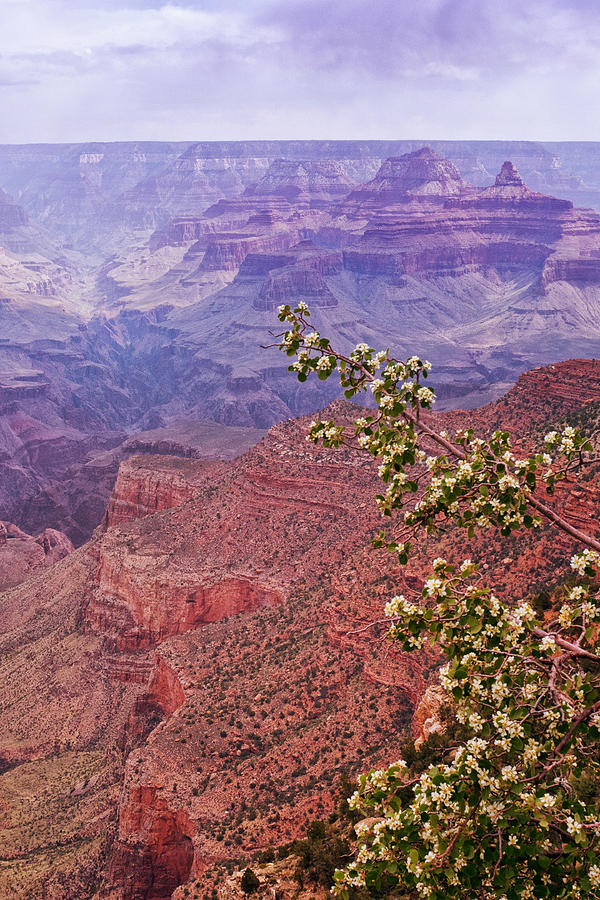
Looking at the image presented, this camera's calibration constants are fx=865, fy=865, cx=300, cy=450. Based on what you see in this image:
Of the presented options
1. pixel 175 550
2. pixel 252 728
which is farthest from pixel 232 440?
pixel 252 728

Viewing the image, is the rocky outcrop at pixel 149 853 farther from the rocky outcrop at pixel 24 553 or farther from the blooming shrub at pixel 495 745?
the rocky outcrop at pixel 24 553

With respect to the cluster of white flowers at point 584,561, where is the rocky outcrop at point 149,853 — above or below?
below

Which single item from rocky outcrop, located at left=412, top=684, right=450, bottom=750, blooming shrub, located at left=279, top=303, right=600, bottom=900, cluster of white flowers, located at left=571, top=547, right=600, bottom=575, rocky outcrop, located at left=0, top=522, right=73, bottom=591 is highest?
cluster of white flowers, located at left=571, top=547, right=600, bottom=575

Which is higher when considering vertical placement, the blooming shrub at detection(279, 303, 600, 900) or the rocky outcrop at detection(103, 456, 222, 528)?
the blooming shrub at detection(279, 303, 600, 900)

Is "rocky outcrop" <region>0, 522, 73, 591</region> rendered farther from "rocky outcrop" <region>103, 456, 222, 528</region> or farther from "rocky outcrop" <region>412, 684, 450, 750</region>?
"rocky outcrop" <region>412, 684, 450, 750</region>

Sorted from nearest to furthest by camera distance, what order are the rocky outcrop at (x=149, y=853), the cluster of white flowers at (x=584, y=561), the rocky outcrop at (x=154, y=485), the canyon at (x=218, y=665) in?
the cluster of white flowers at (x=584, y=561)
the canyon at (x=218, y=665)
the rocky outcrop at (x=149, y=853)
the rocky outcrop at (x=154, y=485)

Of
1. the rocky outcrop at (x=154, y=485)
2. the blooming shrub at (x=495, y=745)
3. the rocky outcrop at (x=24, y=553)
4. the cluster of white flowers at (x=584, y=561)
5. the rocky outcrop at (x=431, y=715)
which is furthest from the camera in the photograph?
the rocky outcrop at (x=24, y=553)

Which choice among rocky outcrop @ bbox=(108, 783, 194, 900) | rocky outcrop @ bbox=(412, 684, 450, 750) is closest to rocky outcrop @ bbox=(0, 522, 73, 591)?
rocky outcrop @ bbox=(108, 783, 194, 900)

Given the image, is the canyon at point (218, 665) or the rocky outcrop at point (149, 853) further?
the rocky outcrop at point (149, 853)

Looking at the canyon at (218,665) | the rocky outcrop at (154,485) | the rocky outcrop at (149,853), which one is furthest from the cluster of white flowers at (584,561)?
the rocky outcrop at (154,485)
